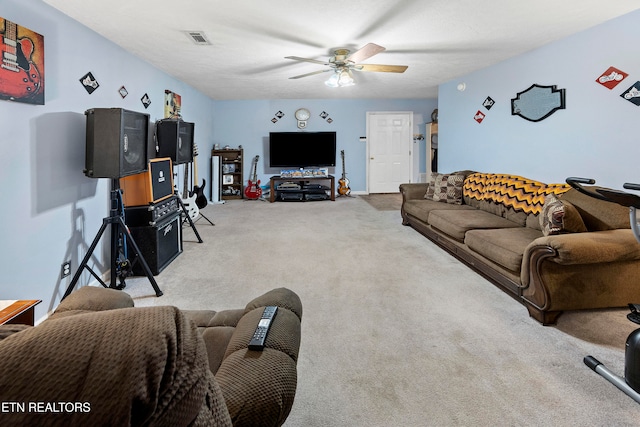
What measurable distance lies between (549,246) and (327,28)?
8.20ft

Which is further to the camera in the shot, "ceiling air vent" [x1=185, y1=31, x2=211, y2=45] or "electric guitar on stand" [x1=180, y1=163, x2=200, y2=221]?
"electric guitar on stand" [x1=180, y1=163, x2=200, y2=221]

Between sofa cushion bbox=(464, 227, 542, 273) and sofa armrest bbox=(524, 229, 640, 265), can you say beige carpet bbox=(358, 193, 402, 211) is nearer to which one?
sofa cushion bbox=(464, 227, 542, 273)

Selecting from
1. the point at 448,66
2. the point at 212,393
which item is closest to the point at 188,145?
the point at 448,66

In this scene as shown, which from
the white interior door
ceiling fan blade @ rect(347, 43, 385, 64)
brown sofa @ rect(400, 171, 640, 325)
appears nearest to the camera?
brown sofa @ rect(400, 171, 640, 325)

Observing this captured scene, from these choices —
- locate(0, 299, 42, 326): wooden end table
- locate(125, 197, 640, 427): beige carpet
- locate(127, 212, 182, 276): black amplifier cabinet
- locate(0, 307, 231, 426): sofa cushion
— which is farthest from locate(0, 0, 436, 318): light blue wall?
locate(0, 307, 231, 426): sofa cushion

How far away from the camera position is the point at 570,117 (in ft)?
12.2

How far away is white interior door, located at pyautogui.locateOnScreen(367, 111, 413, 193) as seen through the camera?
8.91 m

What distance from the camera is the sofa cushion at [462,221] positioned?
3709 millimetres

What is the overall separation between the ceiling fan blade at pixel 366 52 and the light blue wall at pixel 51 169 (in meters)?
2.37

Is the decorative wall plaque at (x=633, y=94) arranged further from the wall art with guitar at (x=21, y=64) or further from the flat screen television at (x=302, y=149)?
the flat screen television at (x=302, y=149)

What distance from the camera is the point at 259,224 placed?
586 centimetres

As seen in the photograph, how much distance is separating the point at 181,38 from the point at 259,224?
9.46 feet

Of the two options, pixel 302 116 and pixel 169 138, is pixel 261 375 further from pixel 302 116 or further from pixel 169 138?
pixel 302 116

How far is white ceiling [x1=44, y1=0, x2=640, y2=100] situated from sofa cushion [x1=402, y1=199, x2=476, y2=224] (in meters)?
1.78
